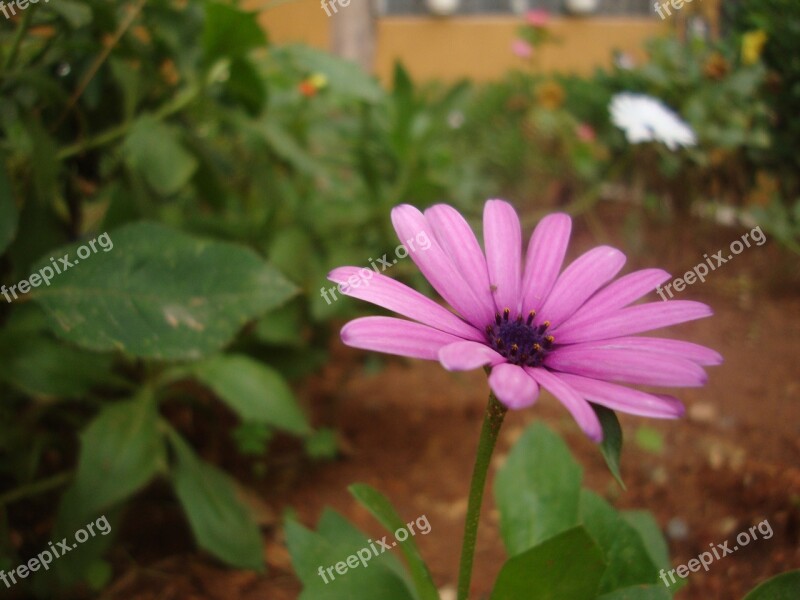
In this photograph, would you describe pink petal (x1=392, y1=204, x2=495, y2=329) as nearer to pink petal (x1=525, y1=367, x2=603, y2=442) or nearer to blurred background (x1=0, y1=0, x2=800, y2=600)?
pink petal (x1=525, y1=367, x2=603, y2=442)

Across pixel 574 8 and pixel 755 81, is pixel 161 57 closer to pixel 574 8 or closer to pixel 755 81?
pixel 755 81

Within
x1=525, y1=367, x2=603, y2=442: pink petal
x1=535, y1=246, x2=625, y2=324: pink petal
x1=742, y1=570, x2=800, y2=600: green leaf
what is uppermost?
x1=535, y1=246, x2=625, y2=324: pink petal

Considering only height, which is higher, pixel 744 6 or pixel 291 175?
pixel 291 175

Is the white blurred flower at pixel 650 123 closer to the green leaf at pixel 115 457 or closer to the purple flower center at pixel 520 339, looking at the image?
the purple flower center at pixel 520 339

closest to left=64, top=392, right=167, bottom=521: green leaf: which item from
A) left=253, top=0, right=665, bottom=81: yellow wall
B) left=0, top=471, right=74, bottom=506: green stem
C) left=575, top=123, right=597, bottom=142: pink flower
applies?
left=0, top=471, right=74, bottom=506: green stem

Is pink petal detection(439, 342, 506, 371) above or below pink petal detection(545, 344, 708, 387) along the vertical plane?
above

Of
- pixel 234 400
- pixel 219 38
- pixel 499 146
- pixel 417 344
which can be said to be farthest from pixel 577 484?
pixel 499 146

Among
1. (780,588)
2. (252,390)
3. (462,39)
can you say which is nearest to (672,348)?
(780,588)
